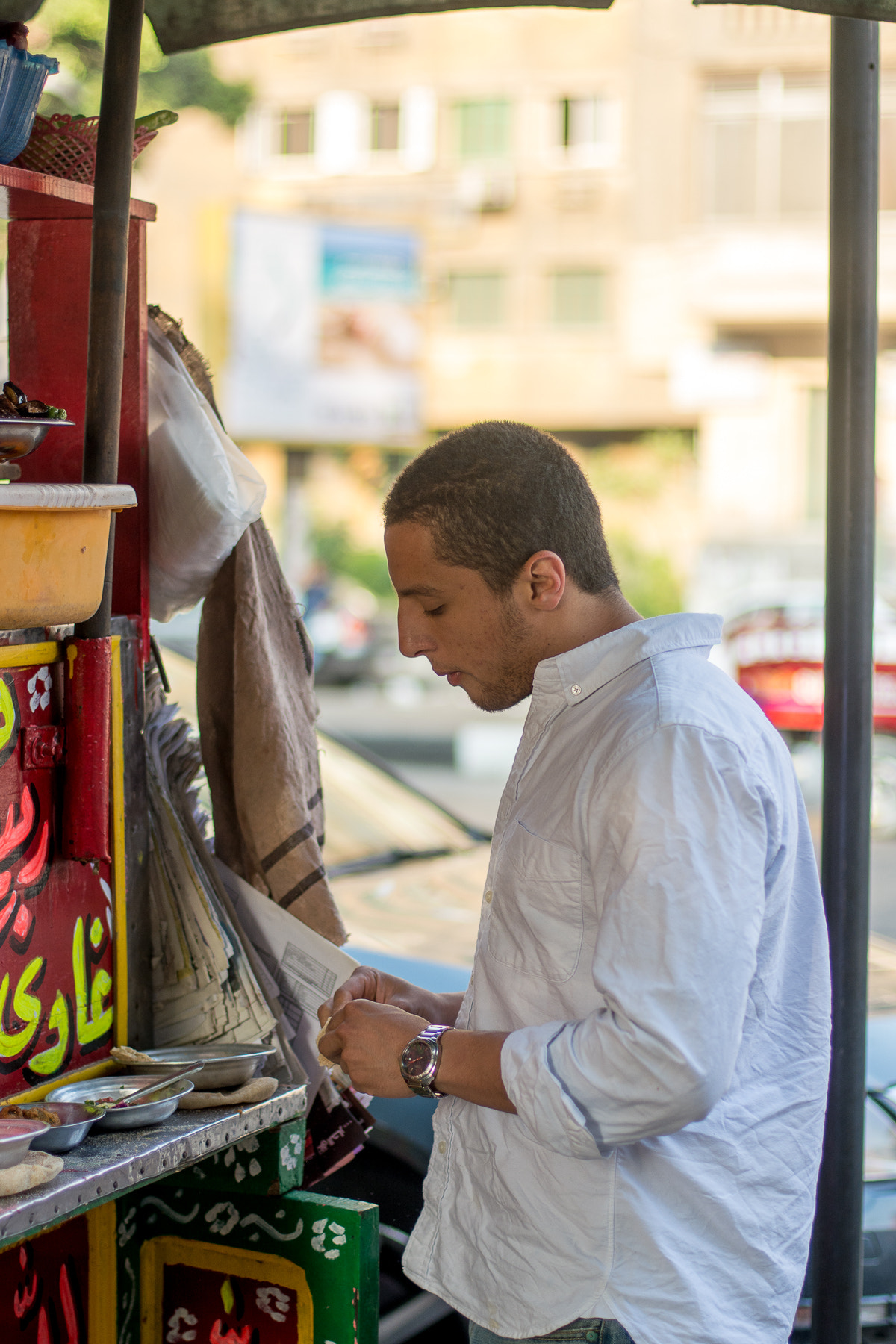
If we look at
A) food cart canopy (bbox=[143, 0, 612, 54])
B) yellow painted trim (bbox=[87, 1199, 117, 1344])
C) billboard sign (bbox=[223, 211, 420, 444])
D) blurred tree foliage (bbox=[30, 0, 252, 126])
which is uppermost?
billboard sign (bbox=[223, 211, 420, 444])

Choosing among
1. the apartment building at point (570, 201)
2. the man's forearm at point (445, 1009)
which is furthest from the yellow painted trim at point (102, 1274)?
the apartment building at point (570, 201)

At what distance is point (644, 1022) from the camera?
1.23 m

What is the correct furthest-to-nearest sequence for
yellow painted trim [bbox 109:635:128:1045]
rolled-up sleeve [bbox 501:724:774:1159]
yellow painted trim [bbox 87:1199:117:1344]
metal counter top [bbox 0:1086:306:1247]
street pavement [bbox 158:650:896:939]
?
street pavement [bbox 158:650:896:939] < yellow painted trim [bbox 87:1199:117:1344] < yellow painted trim [bbox 109:635:128:1045] < metal counter top [bbox 0:1086:306:1247] < rolled-up sleeve [bbox 501:724:774:1159]

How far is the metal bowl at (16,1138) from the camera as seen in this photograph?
4.58 feet

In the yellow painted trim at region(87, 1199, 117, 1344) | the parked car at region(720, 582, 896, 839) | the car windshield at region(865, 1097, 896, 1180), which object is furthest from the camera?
the parked car at region(720, 582, 896, 839)

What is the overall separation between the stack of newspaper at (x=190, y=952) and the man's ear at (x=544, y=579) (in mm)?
707

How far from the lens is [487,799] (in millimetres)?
10680

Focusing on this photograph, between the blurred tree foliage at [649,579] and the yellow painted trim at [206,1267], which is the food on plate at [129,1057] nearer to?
the yellow painted trim at [206,1267]

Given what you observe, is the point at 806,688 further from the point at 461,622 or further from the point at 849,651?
the point at 461,622

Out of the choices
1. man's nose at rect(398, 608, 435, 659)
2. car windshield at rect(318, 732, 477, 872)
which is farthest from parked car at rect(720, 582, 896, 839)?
man's nose at rect(398, 608, 435, 659)

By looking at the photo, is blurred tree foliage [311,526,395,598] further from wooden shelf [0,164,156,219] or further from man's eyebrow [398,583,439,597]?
man's eyebrow [398,583,439,597]

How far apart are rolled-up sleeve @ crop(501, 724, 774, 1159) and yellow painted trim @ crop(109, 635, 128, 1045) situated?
701 millimetres

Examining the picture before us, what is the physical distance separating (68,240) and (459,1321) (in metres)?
2.19

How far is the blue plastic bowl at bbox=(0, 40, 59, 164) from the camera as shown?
1.63m
